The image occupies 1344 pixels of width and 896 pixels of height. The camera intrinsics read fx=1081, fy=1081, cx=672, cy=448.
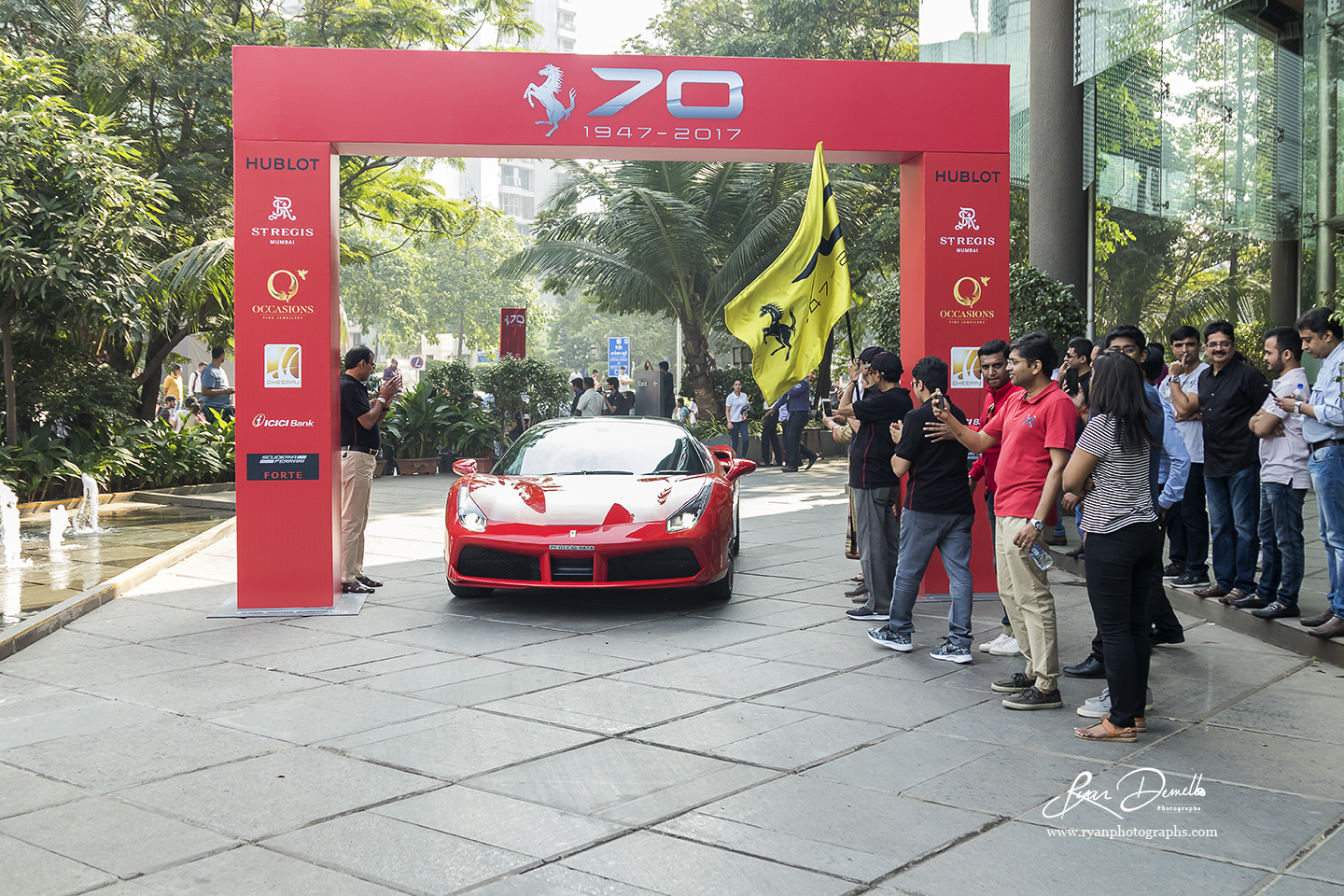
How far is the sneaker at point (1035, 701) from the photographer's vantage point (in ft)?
18.1

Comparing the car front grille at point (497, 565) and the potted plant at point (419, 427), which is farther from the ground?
the potted plant at point (419, 427)

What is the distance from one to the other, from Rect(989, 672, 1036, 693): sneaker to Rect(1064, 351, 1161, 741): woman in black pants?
0.77 meters

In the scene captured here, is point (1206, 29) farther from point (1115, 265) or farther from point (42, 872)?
point (42, 872)

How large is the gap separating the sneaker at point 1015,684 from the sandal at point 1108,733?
30.2 inches

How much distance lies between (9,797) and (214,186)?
50.2 feet

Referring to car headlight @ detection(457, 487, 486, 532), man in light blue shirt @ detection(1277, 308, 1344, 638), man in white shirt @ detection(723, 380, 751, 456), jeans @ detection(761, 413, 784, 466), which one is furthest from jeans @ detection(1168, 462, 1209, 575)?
jeans @ detection(761, 413, 784, 466)

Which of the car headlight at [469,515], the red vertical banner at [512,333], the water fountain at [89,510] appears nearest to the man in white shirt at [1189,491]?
the car headlight at [469,515]

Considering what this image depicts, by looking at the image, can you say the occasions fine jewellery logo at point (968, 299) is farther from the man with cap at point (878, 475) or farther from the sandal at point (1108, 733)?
the sandal at point (1108, 733)

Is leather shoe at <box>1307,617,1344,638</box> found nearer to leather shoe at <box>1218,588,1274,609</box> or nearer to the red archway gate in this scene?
leather shoe at <box>1218,588,1274,609</box>

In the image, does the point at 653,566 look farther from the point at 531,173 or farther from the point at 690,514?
the point at 531,173

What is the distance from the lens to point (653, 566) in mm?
7738

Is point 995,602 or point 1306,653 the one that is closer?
point 1306,653

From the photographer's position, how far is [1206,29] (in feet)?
43.4

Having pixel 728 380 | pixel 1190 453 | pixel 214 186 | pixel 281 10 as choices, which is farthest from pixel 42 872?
pixel 728 380
